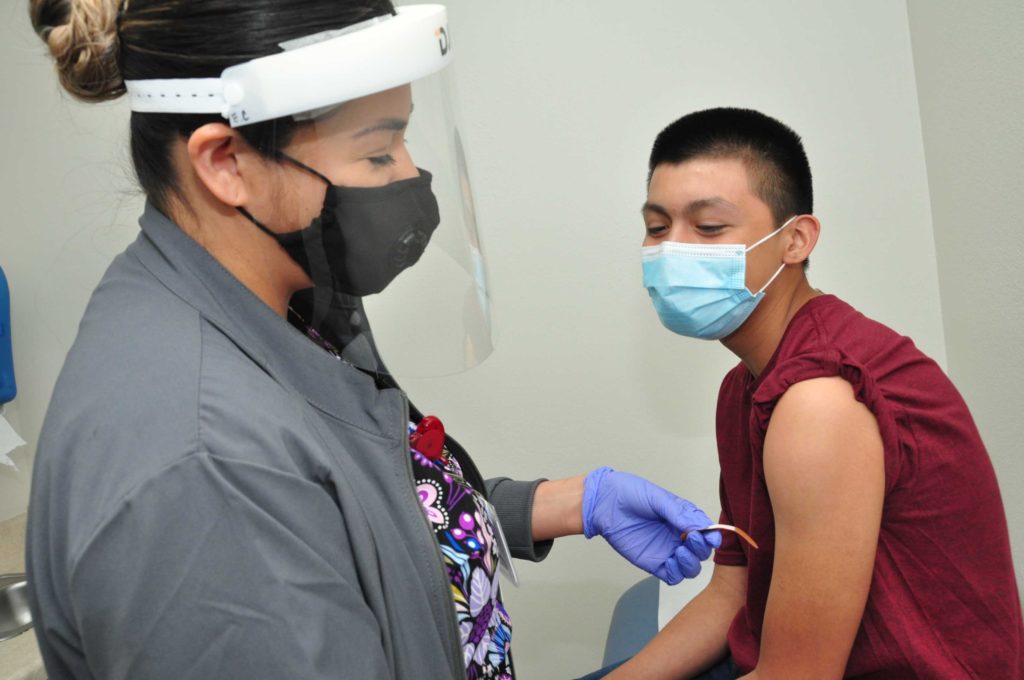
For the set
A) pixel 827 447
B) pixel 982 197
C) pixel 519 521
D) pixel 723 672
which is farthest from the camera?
pixel 982 197

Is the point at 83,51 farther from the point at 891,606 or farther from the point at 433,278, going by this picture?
the point at 891,606

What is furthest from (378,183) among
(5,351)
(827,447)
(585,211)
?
(5,351)

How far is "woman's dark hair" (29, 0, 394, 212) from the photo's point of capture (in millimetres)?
777

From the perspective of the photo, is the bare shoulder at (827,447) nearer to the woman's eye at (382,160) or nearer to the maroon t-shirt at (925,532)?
the maroon t-shirt at (925,532)

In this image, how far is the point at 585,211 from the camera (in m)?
2.21

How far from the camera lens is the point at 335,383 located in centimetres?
90

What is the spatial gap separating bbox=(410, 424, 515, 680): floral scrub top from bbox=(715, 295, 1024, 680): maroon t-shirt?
1.57 feet

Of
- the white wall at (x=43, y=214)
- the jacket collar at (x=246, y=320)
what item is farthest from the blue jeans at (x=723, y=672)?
the white wall at (x=43, y=214)

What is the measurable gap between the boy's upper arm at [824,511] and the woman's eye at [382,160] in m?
0.67

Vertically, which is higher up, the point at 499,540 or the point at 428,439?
the point at 428,439

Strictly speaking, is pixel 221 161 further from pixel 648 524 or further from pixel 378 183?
pixel 648 524

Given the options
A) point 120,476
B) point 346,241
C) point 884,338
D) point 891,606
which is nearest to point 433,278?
point 346,241

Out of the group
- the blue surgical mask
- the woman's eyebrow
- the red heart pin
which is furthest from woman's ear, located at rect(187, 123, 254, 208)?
the blue surgical mask

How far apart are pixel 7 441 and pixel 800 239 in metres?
2.09
